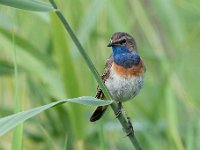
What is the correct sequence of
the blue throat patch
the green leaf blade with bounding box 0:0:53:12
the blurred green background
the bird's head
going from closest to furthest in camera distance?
the green leaf blade with bounding box 0:0:53:12
the bird's head
the blue throat patch
the blurred green background

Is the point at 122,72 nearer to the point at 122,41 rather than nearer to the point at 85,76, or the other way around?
the point at 122,41

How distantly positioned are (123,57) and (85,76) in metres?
0.65

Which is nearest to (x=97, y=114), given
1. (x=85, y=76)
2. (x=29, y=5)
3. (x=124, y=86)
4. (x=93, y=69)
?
(x=124, y=86)

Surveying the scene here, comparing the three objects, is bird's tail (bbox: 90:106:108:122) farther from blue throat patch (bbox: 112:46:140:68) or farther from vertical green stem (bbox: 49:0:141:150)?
vertical green stem (bbox: 49:0:141:150)

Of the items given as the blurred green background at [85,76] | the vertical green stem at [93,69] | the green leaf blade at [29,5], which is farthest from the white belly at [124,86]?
the green leaf blade at [29,5]

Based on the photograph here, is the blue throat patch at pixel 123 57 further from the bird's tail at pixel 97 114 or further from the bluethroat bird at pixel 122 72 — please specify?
the bird's tail at pixel 97 114

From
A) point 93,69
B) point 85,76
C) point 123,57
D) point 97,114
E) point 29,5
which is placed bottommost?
point 93,69

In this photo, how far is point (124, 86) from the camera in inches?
122

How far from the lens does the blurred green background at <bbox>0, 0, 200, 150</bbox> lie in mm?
3484

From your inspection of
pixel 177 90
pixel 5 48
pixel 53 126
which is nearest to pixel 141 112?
pixel 177 90

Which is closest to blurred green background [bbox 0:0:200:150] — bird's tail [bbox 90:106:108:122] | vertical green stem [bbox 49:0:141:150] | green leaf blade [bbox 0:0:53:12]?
bird's tail [bbox 90:106:108:122]

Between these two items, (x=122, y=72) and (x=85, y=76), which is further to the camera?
(x=85, y=76)

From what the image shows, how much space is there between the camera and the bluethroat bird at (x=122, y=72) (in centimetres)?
310

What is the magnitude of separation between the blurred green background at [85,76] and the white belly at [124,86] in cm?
28
